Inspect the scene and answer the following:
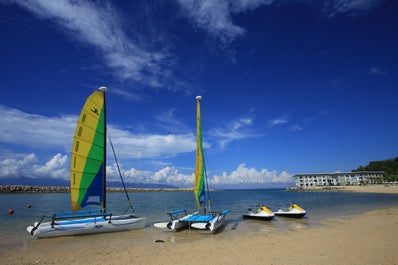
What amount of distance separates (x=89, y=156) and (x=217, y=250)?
10283mm

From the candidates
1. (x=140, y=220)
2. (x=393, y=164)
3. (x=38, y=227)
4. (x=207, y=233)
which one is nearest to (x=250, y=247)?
(x=207, y=233)

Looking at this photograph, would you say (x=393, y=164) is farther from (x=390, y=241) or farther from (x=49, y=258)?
(x=49, y=258)

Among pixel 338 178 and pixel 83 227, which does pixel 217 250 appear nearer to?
pixel 83 227

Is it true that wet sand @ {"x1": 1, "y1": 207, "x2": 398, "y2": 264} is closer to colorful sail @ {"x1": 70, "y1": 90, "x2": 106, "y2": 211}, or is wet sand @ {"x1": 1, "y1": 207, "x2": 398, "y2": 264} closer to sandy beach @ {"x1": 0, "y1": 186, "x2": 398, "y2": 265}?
sandy beach @ {"x1": 0, "y1": 186, "x2": 398, "y2": 265}

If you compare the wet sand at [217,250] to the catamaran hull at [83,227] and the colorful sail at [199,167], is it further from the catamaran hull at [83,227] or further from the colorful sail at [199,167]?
the colorful sail at [199,167]

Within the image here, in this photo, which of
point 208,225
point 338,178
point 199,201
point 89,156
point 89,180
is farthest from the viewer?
point 338,178

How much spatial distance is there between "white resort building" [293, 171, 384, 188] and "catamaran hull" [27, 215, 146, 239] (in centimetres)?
12810

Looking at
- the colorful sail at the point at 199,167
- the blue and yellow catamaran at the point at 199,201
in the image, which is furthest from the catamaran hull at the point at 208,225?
the colorful sail at the point at 199,167

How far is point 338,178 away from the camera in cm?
13762

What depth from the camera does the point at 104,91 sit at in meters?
17.5

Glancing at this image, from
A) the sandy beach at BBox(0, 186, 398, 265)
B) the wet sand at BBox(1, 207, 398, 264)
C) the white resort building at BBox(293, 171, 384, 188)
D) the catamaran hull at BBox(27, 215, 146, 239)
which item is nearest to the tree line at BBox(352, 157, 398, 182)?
the white resort building at BBox(293, 171, 384, 188)

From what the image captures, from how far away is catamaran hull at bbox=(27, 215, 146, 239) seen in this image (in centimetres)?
1377

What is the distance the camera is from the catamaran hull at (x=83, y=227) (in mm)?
13766

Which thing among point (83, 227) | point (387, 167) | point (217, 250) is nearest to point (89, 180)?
point (83, 227)
